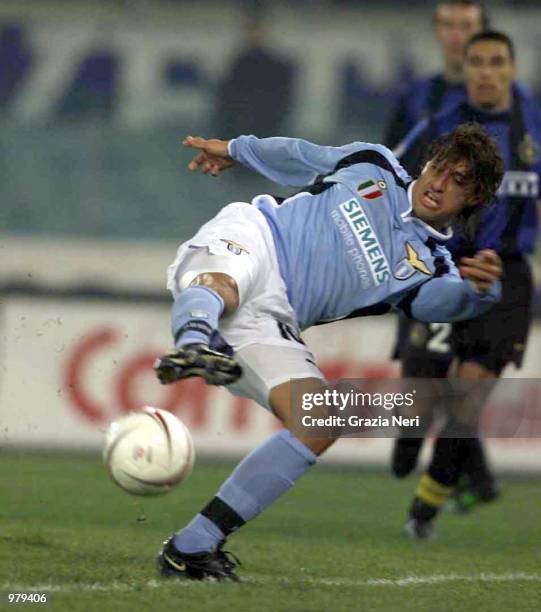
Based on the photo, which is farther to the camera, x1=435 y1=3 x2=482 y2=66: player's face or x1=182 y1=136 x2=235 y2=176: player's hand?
x1=435 y1=3 x2=482 y2=66: player's face

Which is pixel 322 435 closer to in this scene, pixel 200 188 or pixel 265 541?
pixel 265 541

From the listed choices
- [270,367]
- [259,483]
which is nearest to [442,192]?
[270,367]

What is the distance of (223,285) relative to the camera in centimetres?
556

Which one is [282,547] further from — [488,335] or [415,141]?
[415,141]

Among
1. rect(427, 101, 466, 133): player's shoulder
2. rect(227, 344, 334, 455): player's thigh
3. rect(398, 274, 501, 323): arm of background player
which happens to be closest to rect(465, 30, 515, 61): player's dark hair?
rect(427, 101, 466, 133): player's shoulder

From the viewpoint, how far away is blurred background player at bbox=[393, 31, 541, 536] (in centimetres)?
811

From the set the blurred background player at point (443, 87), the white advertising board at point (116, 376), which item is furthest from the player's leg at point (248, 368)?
the white advertising board at point (116, 376)

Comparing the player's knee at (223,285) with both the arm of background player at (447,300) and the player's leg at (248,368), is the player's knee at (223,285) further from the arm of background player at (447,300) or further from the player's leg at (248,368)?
the arm of background player at (447,300)

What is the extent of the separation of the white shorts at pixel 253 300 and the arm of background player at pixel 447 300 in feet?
1.53

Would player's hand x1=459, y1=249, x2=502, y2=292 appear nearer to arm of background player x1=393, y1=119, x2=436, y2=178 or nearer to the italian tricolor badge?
the italian tricolor badge

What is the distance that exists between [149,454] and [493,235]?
345 cm

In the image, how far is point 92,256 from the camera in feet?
45.0

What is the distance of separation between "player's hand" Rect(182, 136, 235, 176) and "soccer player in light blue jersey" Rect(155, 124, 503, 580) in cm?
4

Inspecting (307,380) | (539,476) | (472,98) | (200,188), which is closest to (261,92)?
(200,188)
